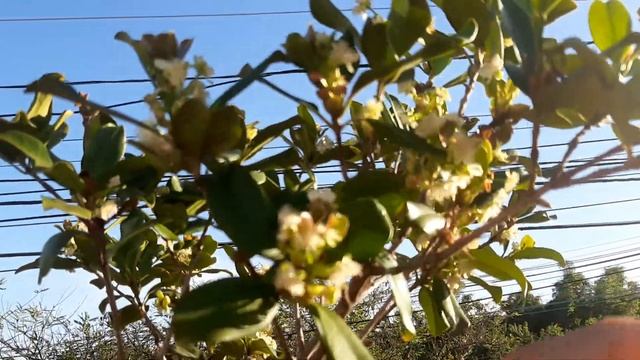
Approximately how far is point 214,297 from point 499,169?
63 cm

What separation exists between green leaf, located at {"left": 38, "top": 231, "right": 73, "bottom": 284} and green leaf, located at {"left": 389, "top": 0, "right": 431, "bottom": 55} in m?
0.45

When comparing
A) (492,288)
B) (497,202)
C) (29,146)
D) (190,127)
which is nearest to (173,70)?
(190,127)

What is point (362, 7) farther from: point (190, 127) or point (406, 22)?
point (190, 127)

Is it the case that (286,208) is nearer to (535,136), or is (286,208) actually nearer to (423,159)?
(423,159)

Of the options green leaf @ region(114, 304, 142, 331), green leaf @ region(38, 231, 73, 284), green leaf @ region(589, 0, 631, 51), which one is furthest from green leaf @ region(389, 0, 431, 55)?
green leaf @ region(114, 304, 142, 331)

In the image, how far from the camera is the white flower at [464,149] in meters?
0.77

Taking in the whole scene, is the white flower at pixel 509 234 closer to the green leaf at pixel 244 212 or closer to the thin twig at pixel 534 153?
the thin twig at pixel 534 153

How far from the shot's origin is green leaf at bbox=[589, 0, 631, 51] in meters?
0.89

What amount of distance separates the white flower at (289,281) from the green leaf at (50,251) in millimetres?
230

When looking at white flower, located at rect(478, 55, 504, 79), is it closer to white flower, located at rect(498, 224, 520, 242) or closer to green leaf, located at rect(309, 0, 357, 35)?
green leaf, located at rect(309, 0, 357, 35)

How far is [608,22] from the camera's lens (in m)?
0.90

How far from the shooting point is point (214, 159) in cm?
78

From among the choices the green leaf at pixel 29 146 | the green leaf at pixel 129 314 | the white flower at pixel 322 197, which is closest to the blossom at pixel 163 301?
the green leaf at pixel 129 314

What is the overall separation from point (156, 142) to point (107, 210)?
0.43ft
